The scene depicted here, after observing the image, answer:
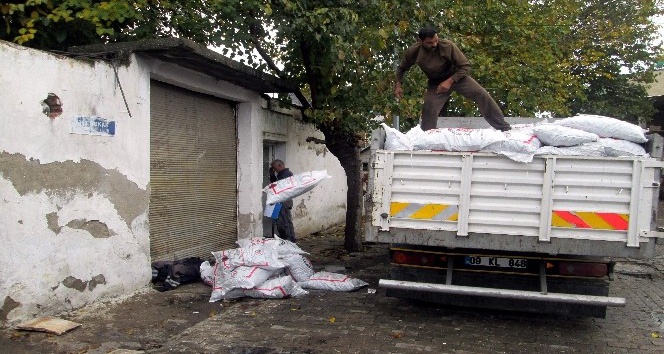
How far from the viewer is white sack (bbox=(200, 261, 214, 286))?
738 centimetres

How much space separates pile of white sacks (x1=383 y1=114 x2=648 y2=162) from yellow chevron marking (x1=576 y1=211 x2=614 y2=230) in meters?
0.54

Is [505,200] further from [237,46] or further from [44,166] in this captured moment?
[237,46]

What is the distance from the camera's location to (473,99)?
733 cm

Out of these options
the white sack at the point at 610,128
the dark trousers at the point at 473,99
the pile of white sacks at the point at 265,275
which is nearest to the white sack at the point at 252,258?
A: the pile of white sacks at the point at 265,275

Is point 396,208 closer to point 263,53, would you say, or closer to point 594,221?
point 594,221

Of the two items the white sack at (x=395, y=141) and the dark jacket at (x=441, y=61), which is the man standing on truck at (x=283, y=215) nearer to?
the dark jacket at (x=441, y=61)

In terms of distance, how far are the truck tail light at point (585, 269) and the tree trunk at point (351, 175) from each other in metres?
4.99

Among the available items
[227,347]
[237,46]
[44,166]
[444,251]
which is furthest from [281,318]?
[237,46]

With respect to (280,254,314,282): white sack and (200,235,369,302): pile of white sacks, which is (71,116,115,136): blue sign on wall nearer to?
(200,235,369,302): pile of white sacks

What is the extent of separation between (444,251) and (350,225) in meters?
4.81

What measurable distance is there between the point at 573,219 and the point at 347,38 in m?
4.36

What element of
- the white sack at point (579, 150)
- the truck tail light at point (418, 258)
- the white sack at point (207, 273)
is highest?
the white sack at point (579, 150)

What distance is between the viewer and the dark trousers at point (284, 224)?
9844mm

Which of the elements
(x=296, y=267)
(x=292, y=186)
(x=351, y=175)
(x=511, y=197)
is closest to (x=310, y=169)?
(x=351, y=175)
